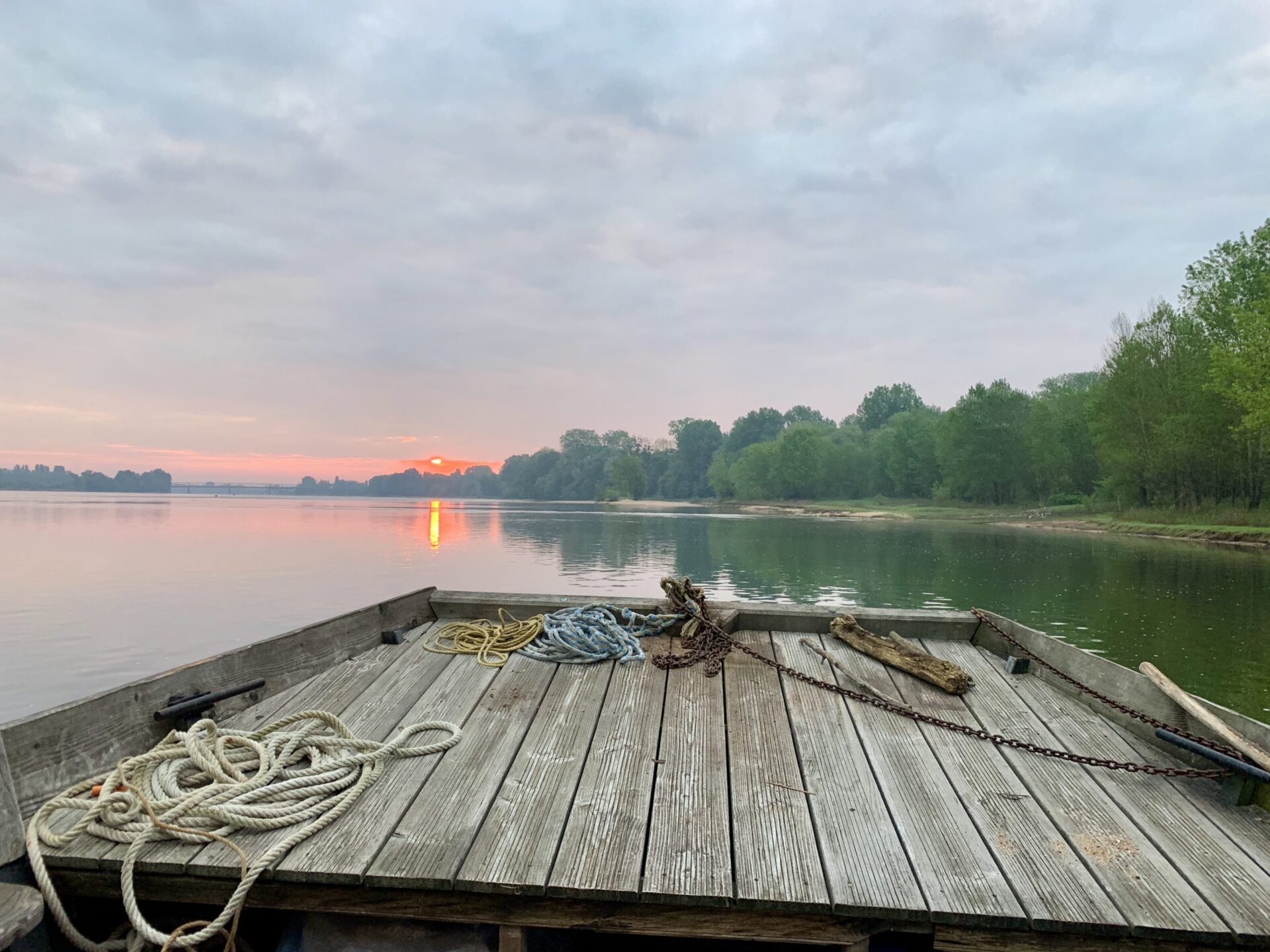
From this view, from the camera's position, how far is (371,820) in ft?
8.52

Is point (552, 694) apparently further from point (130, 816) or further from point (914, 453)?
point (914, 453)

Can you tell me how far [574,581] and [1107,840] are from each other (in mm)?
20407

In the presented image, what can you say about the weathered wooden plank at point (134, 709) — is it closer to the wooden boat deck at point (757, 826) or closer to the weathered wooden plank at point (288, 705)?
the weathered wooden plank at point (288, 705)

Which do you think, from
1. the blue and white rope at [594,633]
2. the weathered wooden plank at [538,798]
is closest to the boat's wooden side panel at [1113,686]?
the blue and white rope at [594,633]

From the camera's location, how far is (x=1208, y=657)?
11633 millimetres

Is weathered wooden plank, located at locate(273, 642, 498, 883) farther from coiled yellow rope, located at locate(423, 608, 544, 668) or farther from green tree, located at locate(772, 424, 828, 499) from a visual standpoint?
green tree, located at locate(772, 424, 828, 499)

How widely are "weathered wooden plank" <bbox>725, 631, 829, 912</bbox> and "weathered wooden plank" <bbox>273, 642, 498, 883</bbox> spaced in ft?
3.85

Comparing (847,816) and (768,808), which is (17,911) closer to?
(768,808)

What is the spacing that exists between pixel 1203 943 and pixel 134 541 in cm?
4106

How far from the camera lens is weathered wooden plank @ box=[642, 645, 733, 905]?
226cm

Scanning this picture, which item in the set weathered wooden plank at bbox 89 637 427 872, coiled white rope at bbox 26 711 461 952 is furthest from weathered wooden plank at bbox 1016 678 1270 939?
weathered wooden plank at bbox 89 637 427 872

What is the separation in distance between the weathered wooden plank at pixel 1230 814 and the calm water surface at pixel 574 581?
757 cm

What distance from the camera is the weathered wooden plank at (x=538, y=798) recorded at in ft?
7.45

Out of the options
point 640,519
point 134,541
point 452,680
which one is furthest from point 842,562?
point 640,519
